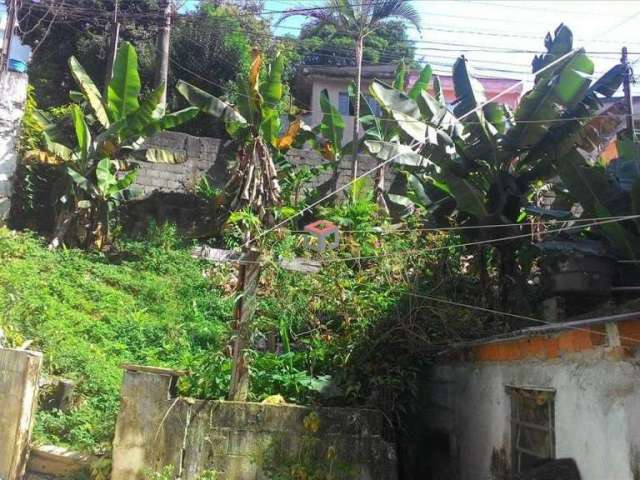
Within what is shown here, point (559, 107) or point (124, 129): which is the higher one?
point (124, 129)

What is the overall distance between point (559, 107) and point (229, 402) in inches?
204

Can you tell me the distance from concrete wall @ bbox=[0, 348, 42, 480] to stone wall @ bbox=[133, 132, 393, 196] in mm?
6670

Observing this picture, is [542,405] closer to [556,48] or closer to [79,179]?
[556,48]

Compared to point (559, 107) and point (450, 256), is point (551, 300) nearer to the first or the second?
point (450, 256)

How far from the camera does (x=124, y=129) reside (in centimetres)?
1130

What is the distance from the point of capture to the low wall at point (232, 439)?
5.91 m

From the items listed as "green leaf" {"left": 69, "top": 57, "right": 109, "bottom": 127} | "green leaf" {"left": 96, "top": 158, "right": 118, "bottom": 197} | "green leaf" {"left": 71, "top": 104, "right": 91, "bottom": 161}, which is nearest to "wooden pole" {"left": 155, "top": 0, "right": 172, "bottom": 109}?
"green leaf" {"left": 69, "top": 57, "right": 109, "bottom": 127}

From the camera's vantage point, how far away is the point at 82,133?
1112 centimetres

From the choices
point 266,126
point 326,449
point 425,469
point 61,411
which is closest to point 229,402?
point 326,449

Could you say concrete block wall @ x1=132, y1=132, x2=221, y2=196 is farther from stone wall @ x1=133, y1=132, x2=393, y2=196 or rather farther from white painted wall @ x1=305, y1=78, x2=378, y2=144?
white painted wall @ x1=305, y1=78, x2=378, y2=144

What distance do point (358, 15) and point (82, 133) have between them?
632 cm

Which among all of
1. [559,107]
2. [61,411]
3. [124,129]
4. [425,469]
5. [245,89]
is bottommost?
[425,469]

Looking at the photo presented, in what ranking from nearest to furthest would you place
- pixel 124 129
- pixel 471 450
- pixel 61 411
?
pixel 471 450, pixel 61 411, pixel 124 129

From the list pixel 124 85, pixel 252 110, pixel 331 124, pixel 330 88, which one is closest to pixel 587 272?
pixel 252 110
